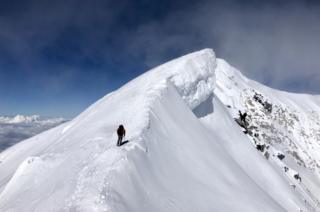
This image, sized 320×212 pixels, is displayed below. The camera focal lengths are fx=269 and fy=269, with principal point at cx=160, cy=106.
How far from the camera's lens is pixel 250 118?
52.6 m

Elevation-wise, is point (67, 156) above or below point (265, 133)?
below

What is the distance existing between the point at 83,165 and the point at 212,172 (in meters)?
10.0

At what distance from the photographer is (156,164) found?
16109 mm

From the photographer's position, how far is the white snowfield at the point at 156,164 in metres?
12.4

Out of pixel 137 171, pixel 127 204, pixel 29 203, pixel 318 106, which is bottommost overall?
pixel 127 204

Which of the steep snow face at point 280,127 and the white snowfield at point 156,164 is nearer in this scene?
the white snowfield at point 156,164

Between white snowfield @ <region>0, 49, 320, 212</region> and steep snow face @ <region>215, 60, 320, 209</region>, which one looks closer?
white snowfield @ <region>0, 49, 320, 212</region>

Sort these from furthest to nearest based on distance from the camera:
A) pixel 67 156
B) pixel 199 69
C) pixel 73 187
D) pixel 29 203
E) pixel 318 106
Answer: pixel 318 106 < pixel 199 69 < pixel 67 156 < pixel 29 203 < pixel 73 187

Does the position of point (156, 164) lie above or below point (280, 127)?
below

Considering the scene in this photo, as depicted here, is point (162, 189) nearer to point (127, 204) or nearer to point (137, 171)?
point (137, 171)

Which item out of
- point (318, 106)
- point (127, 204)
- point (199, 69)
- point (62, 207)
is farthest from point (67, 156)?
point (318, 106)

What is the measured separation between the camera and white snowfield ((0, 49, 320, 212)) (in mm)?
12398

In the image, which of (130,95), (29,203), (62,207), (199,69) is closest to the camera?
(62,207)

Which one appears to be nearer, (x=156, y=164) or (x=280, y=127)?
(x=156, y=164)
